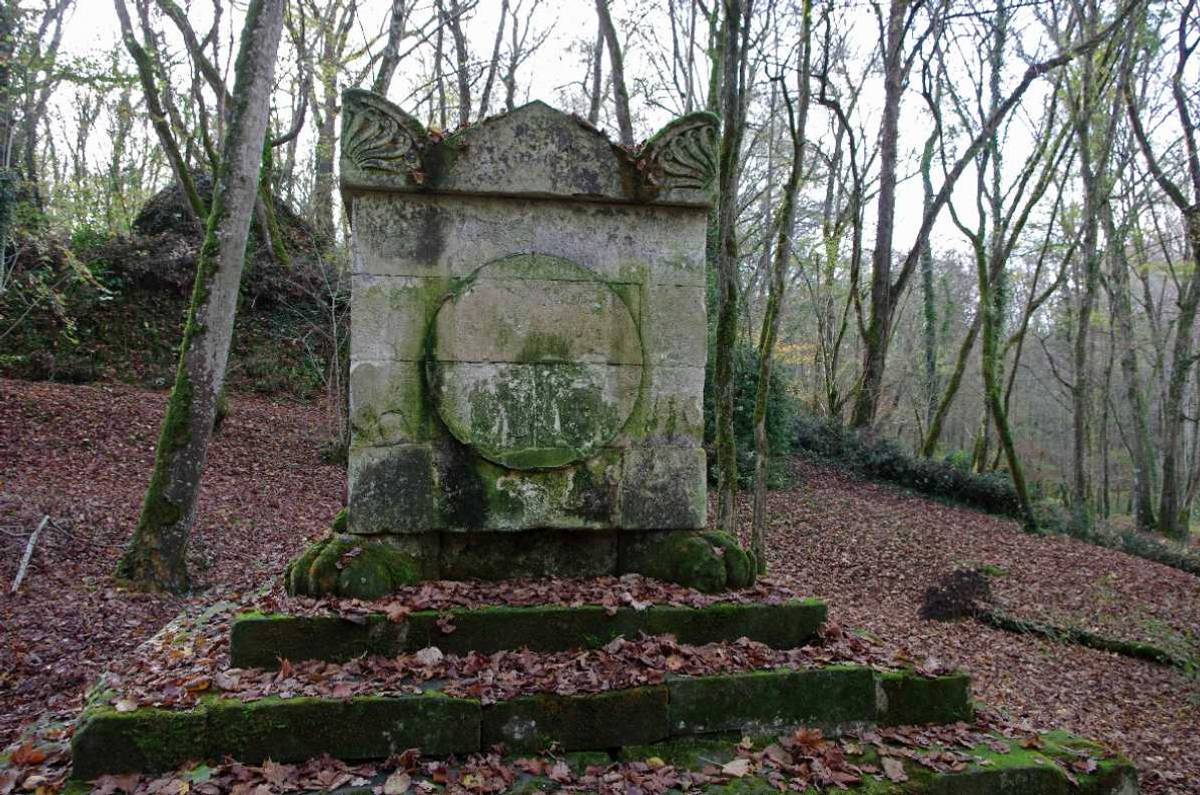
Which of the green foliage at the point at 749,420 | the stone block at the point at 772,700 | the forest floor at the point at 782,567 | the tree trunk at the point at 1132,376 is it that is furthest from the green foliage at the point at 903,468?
the stone block at the point at 772,700

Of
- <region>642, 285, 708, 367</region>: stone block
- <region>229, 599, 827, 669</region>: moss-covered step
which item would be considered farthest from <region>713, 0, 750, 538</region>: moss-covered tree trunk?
<region>229, 599, 827, 669</region>: moss-covered step

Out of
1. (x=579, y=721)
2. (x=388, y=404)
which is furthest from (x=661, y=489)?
(x=388, y=404)

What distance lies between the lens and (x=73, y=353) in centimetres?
1423

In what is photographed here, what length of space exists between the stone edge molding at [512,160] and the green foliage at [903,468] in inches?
463

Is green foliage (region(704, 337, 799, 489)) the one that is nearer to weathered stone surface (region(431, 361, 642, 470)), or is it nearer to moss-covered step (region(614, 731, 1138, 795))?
weathered stone surface (region(431, 361, 642, 470))

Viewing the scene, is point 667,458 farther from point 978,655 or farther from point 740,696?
point 978,655

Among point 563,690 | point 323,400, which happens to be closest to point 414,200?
point 563,690

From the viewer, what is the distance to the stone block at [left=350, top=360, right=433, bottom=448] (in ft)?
13.0

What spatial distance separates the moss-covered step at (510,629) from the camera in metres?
3.43

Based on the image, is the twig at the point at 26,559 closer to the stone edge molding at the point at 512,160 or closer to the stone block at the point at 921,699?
the stone edge molding at the point at 512,160

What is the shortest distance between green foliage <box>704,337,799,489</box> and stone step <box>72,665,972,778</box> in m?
7.96

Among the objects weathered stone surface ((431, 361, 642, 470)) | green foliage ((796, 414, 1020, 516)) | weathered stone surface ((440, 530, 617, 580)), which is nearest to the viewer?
weathered stone surface ((431, 361, 642, 470))

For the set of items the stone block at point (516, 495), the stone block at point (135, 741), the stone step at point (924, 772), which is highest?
the stone block at point (516, 495)

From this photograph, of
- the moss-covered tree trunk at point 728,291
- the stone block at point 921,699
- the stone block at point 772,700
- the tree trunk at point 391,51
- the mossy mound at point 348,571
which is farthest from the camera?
the tree trunk at point 391,51
